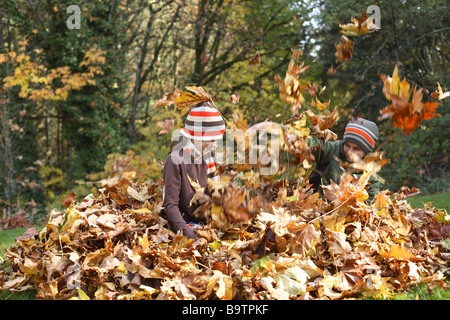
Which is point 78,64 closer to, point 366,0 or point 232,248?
point 366,0

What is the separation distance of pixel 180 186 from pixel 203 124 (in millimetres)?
515

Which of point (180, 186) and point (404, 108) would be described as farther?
point (180, 186)

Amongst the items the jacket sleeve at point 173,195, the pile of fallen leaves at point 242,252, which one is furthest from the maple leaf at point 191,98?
the pile of fallen leaves at point 242,252

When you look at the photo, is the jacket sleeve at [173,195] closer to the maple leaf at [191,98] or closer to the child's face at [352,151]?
the maple leaf at [191,98]

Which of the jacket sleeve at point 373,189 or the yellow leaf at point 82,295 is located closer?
the yellow leaf at point 82,295

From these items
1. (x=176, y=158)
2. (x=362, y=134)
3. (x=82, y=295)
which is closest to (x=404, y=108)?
(x=362, y=134)

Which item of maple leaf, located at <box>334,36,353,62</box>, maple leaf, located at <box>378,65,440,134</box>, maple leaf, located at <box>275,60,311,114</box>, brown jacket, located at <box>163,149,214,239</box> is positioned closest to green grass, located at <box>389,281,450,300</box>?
maple leaf, located at <box>378,65,440,134</box>

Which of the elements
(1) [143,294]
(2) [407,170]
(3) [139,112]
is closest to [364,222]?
(1) [143,294]

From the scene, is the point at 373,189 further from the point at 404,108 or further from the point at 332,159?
the point at 404,108

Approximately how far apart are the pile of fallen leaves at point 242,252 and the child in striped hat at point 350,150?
19.0 inches

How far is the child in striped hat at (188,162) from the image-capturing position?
2.93 meters

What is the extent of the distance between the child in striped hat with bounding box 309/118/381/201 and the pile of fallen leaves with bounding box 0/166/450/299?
48 centimetres

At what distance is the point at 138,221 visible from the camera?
3121 mm

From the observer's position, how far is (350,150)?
3510 millimetres
